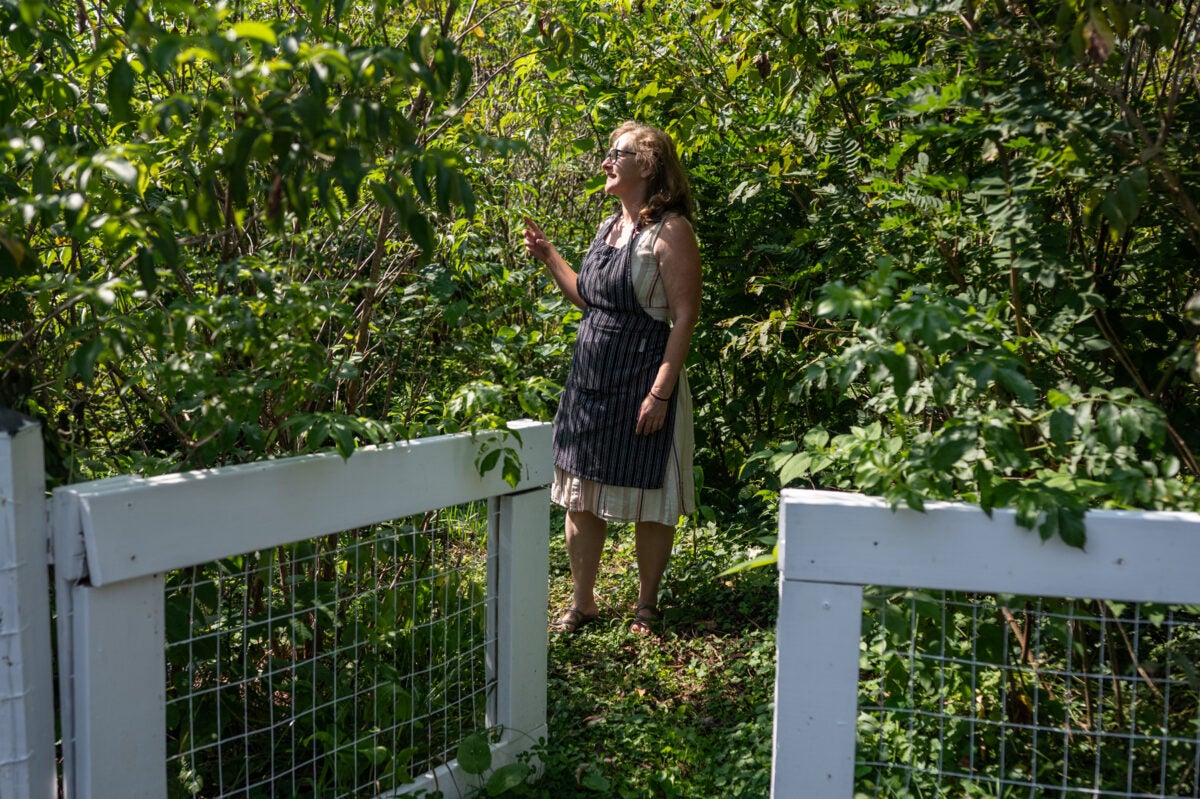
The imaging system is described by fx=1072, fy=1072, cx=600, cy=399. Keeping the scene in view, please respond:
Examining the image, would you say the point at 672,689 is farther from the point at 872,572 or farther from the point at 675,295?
the point at 872,572

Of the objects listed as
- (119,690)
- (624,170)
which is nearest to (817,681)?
(119,690)

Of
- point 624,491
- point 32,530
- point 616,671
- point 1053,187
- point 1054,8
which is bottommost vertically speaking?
point 616,671

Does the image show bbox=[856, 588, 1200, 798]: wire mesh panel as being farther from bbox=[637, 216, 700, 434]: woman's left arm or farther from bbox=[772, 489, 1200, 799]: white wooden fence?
bbox=[637, 216, 700, 434]: woman's left arm

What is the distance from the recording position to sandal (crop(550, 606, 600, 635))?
414 centimetres

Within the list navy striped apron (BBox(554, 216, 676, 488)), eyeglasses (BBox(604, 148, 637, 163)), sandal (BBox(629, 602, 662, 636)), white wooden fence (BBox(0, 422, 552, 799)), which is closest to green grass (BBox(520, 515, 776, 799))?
sandal (BBox(629, 602, 662, 636))

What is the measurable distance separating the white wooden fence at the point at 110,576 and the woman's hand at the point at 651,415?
61.5 inches

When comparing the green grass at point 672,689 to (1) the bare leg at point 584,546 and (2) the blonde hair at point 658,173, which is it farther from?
(2) the blonde hair at point 658,173

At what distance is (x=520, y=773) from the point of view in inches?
111

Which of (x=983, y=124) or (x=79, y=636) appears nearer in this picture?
(x=79, y=636)

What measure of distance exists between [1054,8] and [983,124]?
528mm

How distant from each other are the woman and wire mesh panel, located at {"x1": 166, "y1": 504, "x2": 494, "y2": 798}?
3.03 feet

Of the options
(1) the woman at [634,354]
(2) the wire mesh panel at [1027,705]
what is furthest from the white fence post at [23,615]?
(1) the woman at [634,354]

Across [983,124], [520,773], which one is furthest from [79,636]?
[983,124]

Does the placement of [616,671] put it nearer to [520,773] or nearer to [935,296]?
[520,773]
